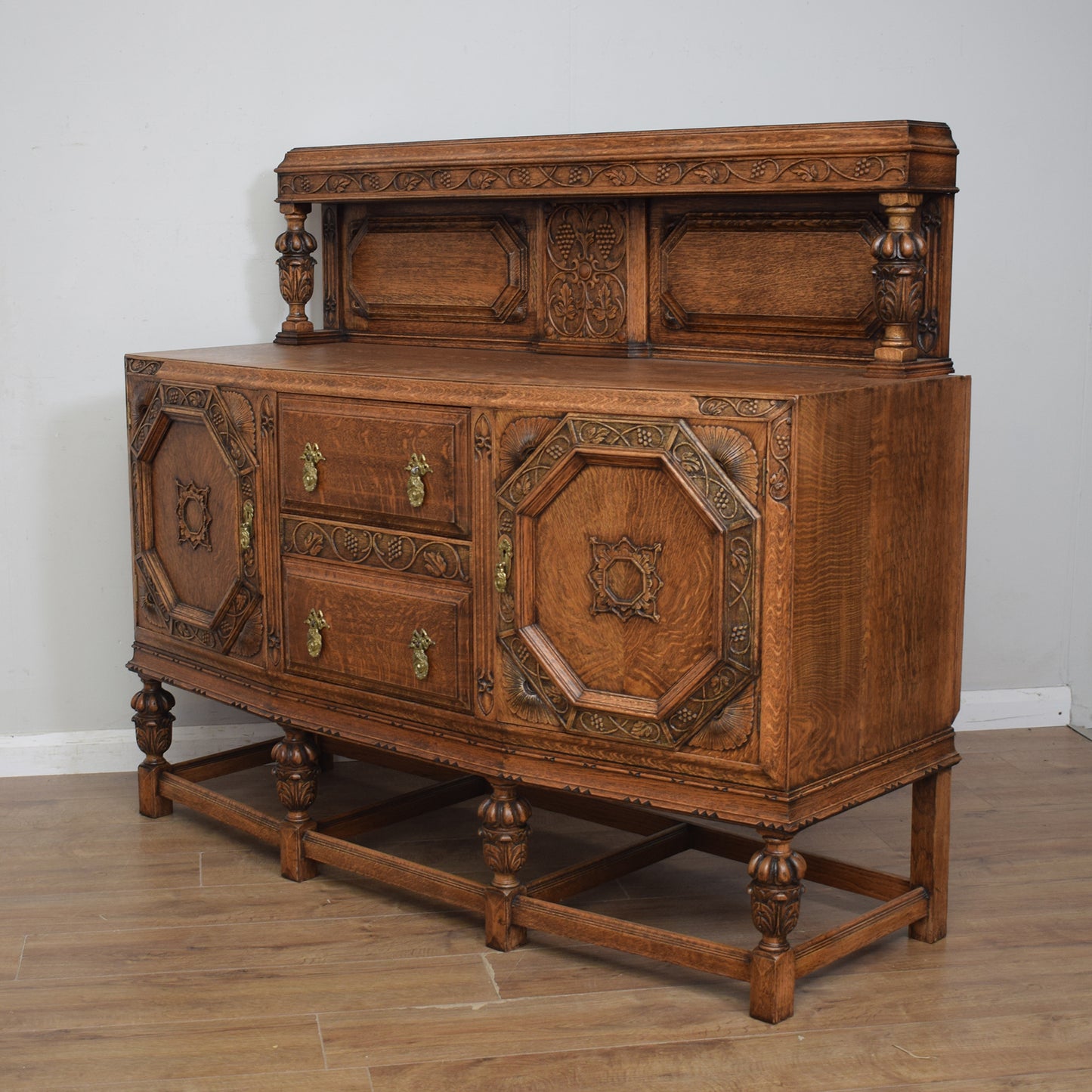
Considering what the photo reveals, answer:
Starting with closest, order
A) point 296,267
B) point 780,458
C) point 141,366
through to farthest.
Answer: point 780,458 → point 141,366 → point 296,267

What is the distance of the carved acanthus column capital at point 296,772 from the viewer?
11.2 ft

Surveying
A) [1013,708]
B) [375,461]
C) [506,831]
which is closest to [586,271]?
[375,461]

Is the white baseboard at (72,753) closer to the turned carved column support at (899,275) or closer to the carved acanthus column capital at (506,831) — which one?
the carved acanthus column capital at (506,831)

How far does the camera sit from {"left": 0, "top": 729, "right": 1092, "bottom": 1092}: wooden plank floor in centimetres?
263

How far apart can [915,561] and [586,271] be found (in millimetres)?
1058

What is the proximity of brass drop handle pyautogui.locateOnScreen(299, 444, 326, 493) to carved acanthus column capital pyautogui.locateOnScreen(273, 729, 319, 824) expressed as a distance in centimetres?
55

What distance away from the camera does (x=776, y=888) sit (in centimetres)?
274

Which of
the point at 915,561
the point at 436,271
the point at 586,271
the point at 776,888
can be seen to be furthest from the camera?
the point at 436,271

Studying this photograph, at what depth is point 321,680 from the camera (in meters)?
3.32

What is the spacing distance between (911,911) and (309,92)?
8.03 ft

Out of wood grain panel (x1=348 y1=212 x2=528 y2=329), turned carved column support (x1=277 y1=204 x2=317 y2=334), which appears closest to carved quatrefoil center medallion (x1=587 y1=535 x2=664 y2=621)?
wood grain panel (x1=348 y1=212 x2=528 y2=329)

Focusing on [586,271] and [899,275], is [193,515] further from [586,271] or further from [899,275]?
[899,275]

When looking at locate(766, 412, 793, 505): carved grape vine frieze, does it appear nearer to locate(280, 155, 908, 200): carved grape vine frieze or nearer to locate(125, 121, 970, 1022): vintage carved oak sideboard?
locate(125, 121, 970, 1022): vintage carved oak sideboard

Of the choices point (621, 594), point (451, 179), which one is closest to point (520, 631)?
point (621, 594)
